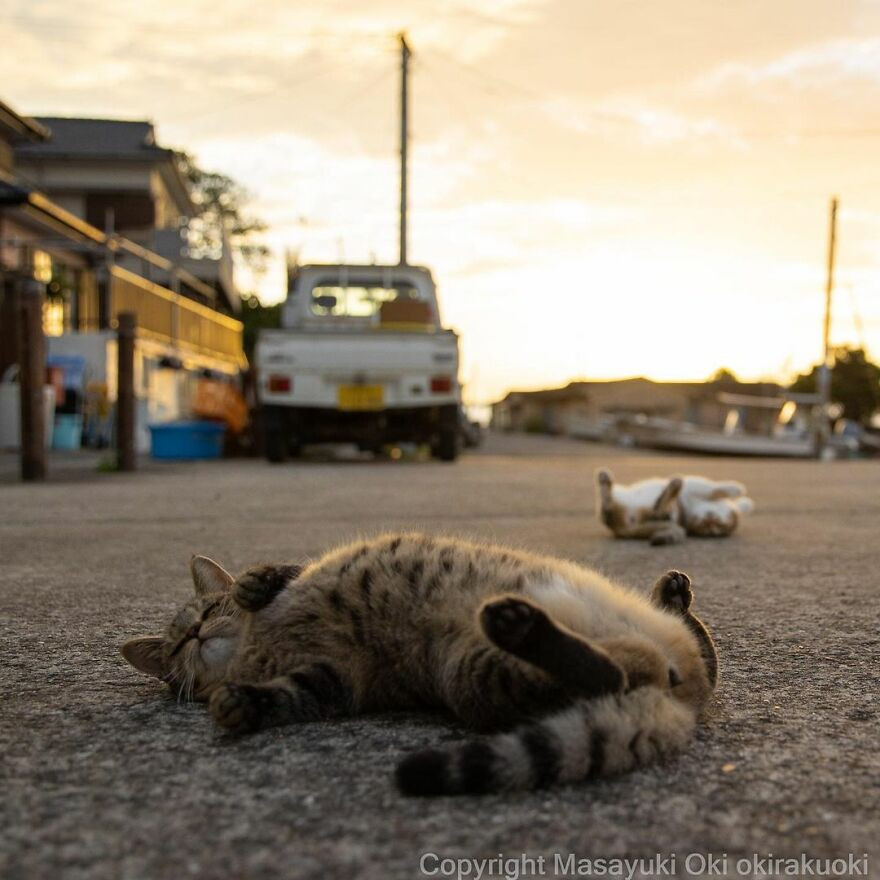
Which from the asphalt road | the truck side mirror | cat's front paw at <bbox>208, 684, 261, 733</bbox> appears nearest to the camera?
the asphalt road

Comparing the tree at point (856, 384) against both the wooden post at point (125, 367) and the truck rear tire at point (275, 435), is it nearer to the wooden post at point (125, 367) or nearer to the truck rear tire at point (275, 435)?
the truck rear tire at point (275, 435)

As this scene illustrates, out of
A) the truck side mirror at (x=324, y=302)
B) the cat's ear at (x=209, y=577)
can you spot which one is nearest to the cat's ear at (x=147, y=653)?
the cat's ear at (x=209, y=577)

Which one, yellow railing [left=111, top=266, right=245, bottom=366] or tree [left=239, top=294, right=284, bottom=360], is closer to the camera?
yellow railing [left=111, top=266, right=245, bottom=366]

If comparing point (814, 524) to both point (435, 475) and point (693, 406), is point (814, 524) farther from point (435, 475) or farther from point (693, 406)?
point (693, 406)

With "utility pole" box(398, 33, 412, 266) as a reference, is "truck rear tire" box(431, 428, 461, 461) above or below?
below

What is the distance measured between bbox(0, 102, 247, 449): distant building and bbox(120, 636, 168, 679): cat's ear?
638cm

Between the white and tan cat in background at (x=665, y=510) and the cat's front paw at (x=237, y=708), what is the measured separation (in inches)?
136

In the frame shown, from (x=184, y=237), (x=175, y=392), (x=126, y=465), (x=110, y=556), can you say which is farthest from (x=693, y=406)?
(x=110, y=556)

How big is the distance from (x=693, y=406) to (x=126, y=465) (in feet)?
104

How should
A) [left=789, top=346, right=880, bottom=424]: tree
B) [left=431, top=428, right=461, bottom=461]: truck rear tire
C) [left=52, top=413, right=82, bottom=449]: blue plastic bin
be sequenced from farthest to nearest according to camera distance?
1. [left=789, top=346, right=880, bottom=424]: tree
2. [left=52, top=413, right=82, bottom=449]: blue plastic bin
3. [left=431, top=428, right=461, bottom=461]: truck rear tire

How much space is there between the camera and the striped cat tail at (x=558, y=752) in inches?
56.4

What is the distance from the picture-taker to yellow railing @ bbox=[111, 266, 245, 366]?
1706cm

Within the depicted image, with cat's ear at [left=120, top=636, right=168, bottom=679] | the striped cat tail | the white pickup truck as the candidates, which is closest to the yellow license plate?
the white pickup truck

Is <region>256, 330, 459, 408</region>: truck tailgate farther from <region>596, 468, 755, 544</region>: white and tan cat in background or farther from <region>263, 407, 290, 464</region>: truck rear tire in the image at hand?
<region>596, 468, 755, 544</region>: white and tan cat in background
